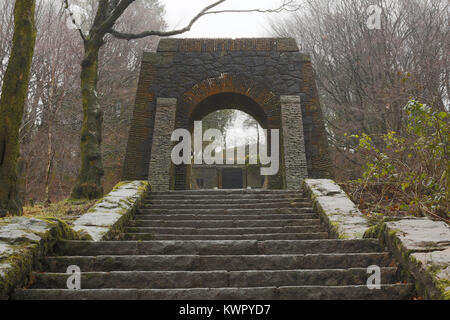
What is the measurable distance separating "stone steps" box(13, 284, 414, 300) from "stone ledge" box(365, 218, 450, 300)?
7.3 inches

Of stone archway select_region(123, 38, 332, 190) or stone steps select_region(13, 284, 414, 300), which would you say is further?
stone archway select_region(123, 38, 332, 190)

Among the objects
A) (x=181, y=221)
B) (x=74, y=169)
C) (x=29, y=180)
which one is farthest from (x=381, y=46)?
(x=29, y=180)

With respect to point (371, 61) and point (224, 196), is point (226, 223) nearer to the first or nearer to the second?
point (224, 196)

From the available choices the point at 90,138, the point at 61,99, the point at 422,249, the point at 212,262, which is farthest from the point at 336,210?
the point at 61,99

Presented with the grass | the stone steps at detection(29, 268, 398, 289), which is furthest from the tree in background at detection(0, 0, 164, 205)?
the stone steps at detection(29, 268, 398, 289)

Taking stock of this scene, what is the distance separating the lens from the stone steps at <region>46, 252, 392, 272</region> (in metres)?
3.23

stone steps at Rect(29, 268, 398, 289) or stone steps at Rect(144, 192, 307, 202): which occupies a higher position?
stone steps at Rect(144, 192, 307, 202)

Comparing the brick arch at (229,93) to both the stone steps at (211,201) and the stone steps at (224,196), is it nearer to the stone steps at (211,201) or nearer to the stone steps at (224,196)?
the stone steps at (224,196)

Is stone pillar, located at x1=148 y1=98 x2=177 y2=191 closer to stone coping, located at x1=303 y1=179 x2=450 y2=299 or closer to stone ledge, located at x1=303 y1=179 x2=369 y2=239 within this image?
stone ledge, located at x1=303 y1=179 x2=369 y2=239

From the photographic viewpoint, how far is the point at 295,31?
690 inches

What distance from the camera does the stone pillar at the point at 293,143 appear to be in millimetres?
9234

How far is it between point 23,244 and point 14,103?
15.0ft

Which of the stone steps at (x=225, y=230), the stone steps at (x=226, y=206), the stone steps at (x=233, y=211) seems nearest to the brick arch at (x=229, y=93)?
the stone steps at (x=226, y=206)
